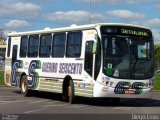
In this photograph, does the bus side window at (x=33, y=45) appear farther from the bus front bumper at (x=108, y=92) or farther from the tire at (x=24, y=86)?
the bus front bumper at (x=108, y=92)

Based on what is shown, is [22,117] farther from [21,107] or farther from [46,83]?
[46,83]

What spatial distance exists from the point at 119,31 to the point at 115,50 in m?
0.85

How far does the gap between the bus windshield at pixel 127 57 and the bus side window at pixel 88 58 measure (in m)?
0.63

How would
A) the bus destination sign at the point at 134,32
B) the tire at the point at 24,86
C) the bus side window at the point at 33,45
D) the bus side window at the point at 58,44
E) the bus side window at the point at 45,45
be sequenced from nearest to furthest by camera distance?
the bus destination sign at the point at 134,32
the bus side window at the point at 58,44
the bus side window at the point at 45,45
the bus side window at the point at 33,45
the tire at the point at 24,86

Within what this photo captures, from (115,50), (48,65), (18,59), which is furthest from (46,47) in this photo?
(115,50)

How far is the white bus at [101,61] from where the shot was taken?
770 inches

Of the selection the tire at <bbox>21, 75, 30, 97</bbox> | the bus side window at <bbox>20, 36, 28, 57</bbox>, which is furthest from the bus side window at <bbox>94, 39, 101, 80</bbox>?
the bus side window at <bbox>20, 36, 28, 57</bbox>

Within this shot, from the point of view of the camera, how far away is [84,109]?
18.3 meters

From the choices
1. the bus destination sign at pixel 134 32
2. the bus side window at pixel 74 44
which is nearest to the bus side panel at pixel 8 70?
the bus side window at pixel 74 44

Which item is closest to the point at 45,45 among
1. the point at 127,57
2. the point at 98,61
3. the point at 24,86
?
the point at 24,86

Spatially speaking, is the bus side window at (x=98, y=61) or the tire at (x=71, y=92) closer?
the bus side window at (x=98, y=61)

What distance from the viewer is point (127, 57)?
1984cm

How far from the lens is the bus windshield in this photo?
64.3 feet

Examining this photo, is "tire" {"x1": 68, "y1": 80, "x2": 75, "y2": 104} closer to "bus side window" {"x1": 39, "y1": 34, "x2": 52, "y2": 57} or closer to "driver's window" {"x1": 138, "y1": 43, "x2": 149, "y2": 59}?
"bus side window" {"x1": 39, "y1": 34, "x2": 52, "y2": 57}
